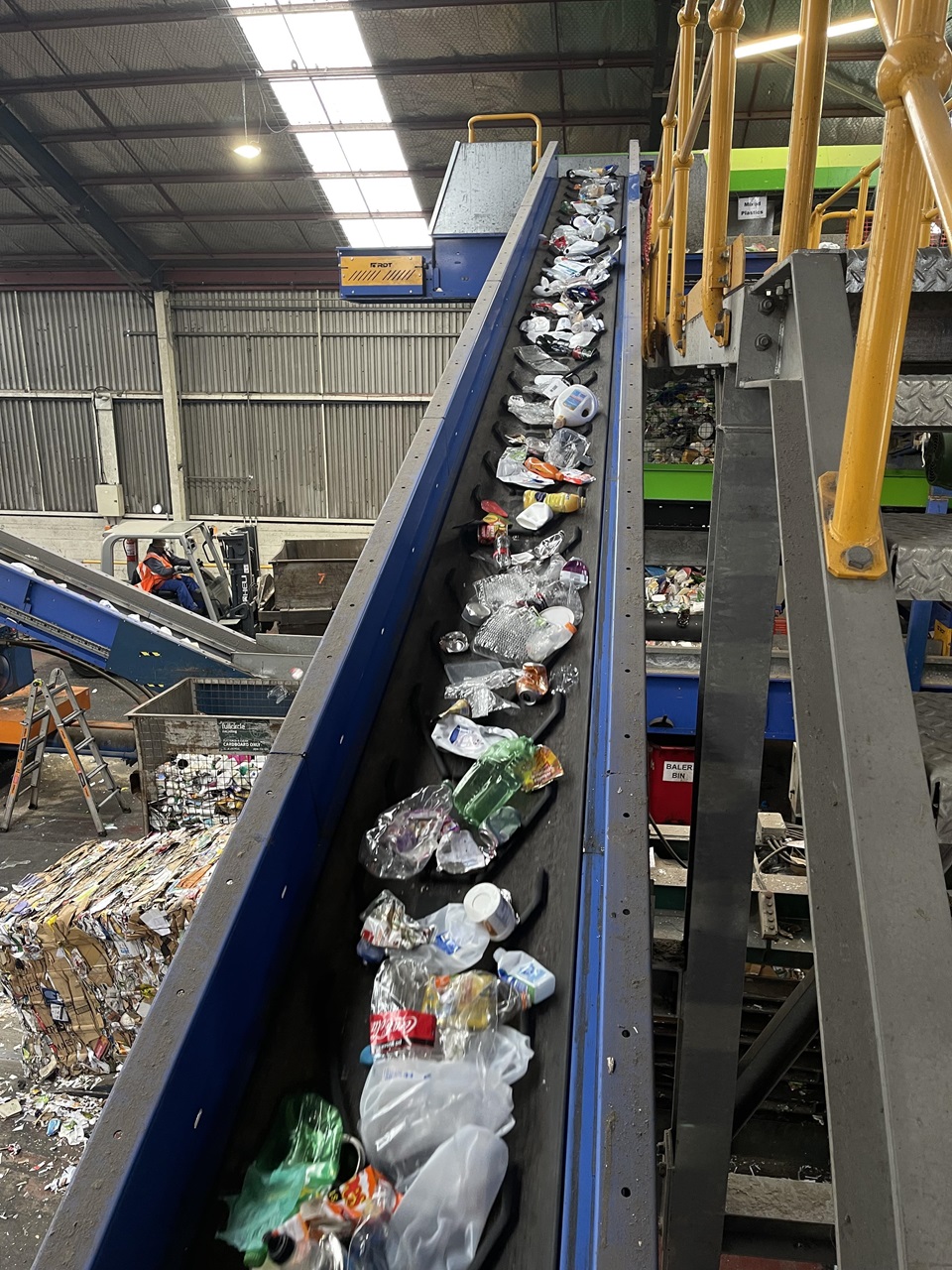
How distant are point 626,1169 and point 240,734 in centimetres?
433

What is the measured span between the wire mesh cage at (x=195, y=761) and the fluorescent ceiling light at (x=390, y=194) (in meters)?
8.67

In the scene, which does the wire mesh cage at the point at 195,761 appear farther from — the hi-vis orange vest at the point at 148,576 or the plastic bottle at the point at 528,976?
the plastic bottle at the point at 528,976

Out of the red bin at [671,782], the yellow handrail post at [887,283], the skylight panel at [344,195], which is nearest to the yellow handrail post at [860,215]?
the red bin at [671,782]

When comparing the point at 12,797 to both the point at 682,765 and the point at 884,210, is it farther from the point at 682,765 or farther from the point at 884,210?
the point at 884,210

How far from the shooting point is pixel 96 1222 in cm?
93

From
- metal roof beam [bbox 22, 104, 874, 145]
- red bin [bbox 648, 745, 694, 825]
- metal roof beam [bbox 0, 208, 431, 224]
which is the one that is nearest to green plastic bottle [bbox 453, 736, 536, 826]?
red bin [bbox 648, 745, 694, 825]

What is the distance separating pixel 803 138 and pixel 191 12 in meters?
9.11

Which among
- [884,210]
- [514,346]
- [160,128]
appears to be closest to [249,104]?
[160,128]

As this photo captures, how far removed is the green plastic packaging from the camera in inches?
44.8

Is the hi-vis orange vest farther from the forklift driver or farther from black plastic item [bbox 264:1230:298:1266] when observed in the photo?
black plastic item [bbox 264:1230:298:1266]

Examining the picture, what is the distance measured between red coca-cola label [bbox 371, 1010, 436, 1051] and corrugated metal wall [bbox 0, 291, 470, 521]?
1243cm

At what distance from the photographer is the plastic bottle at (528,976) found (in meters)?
1.38

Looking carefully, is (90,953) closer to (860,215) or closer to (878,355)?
(878,355)

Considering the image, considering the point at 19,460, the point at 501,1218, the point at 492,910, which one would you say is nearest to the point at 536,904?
the point at 492,910
